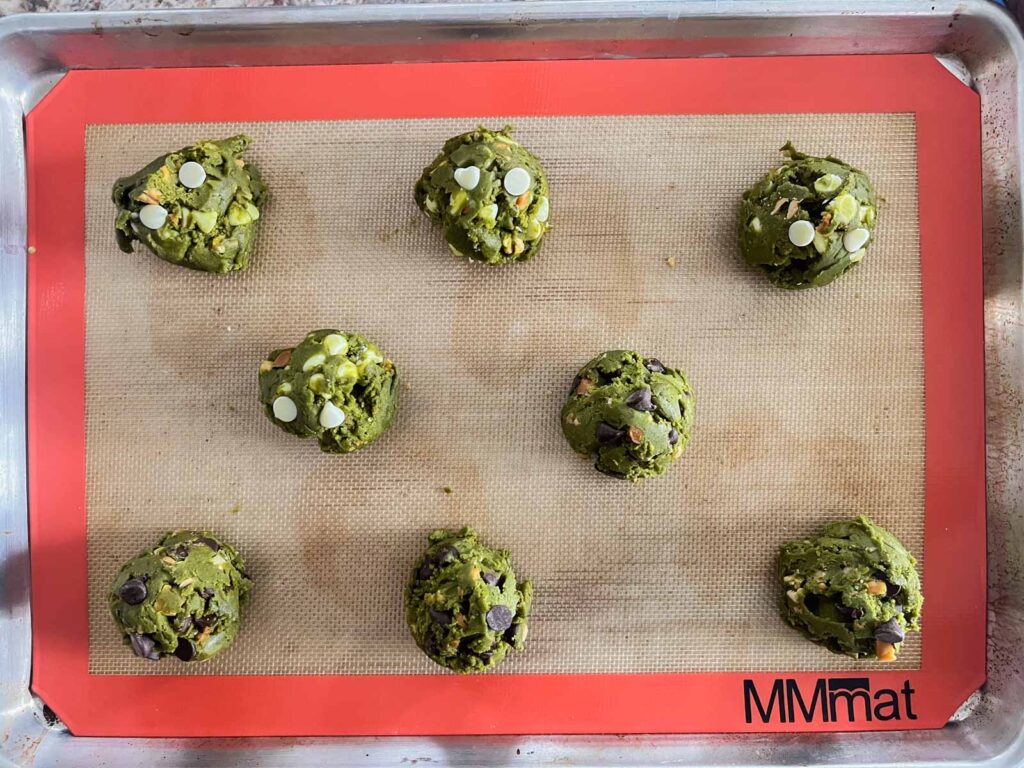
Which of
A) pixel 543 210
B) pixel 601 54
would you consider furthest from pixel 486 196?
pixel 601 54

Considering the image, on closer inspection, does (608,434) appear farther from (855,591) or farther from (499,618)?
(855,591)

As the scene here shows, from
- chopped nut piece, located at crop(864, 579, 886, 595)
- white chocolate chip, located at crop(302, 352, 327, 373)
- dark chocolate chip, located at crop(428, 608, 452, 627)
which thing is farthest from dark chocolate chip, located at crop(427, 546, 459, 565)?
chopped nut piece, located at crop(864, 579, 886, 595)

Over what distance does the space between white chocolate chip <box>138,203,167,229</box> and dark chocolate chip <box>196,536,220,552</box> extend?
1236mm

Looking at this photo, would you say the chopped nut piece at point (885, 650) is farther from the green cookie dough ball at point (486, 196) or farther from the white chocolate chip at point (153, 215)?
the white chocolate chip at point (153, 215)

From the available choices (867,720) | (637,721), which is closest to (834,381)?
(867,720)

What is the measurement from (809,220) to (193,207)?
7.81 ft

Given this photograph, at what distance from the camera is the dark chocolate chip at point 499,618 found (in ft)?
9.43

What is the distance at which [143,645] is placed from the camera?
294cm

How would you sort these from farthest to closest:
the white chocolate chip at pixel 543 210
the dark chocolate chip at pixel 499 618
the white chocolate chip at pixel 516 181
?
the white chocolate chip at pixel 543 210 → the white chocolate chip at pixel 516 181 → the dark chocolate chip at pixel 499 618

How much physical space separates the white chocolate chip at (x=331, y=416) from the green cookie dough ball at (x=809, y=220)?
5.78ft

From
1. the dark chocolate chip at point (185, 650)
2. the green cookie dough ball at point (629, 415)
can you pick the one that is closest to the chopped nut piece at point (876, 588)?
the green cookie dough ball at point (629, 415)

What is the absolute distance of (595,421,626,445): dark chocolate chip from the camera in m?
2.92

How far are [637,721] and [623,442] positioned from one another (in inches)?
48.9

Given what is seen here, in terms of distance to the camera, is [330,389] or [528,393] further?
[528,393]
